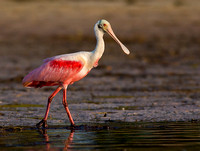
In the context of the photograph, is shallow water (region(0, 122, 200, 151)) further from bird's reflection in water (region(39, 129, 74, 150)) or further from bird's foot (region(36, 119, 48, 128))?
bird's foot (region(36, 119, 48, 128))

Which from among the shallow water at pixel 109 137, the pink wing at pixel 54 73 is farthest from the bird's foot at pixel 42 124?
the pink wing at pixel 54 73

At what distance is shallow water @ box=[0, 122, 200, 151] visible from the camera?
22.2ft

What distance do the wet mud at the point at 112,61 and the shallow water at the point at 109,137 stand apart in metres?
0.60

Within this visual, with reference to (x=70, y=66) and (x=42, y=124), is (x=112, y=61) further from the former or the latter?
(x=42, y=124)

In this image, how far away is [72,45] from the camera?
815 inches

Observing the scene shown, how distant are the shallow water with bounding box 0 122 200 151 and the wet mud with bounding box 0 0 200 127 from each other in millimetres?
596

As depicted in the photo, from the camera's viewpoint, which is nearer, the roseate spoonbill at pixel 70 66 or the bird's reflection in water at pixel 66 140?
the bird's reflection in water at pixel 66 140

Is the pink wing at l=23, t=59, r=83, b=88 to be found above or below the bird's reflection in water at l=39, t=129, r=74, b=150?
above

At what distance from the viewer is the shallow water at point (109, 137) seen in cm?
677

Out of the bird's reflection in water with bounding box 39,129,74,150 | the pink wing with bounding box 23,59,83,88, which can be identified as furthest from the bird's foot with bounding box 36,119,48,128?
the pink wing with bounding box 23,59,83,88

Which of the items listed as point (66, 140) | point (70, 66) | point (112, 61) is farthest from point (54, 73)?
point (112, 61)

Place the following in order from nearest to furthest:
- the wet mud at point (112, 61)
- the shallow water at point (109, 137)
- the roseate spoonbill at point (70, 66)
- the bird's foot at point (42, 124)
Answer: the shallow water at point (109, 137) → the bird's foot at point (42, 124) → the roseate spoonbill at point (70, 66) → the wet mud at point (112, 61)

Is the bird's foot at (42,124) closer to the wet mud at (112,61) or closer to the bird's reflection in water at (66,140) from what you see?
the wet mud at (112,61)

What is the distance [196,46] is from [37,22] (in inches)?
267
